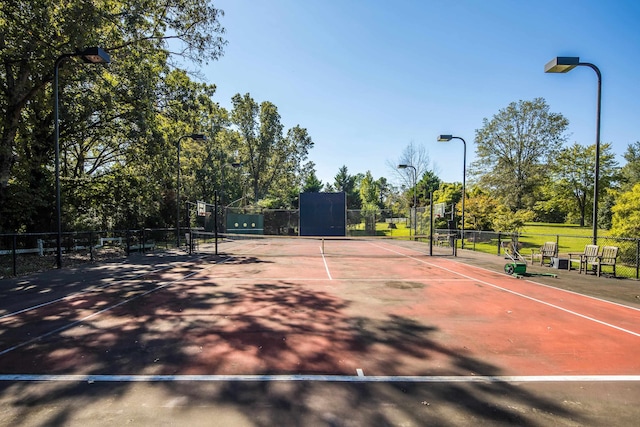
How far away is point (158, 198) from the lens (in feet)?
85.8

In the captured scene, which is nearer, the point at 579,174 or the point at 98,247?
the point at 98,247

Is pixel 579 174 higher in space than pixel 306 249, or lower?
higher

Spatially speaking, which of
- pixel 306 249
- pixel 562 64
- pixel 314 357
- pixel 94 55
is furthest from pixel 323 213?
pixel 314 357

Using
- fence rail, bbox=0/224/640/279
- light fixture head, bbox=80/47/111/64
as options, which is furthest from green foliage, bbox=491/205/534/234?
light fixture head, bbox=80/47/111/64

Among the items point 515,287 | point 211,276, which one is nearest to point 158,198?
point 211,276

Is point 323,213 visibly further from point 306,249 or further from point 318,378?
point 318,378

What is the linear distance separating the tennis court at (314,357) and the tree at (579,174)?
177ft

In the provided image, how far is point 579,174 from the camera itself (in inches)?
2048

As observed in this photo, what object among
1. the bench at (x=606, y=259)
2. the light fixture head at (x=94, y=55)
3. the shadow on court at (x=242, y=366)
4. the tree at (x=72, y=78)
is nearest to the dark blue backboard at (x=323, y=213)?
the tree at (x=72, y=78)

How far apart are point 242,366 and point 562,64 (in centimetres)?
1277

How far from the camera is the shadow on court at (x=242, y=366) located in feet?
10.6

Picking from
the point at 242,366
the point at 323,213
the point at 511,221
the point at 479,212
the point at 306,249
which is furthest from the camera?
the point at 323,213

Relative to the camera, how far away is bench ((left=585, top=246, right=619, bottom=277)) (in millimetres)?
11969

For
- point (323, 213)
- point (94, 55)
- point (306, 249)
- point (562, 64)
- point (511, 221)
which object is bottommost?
point (306, 249)
